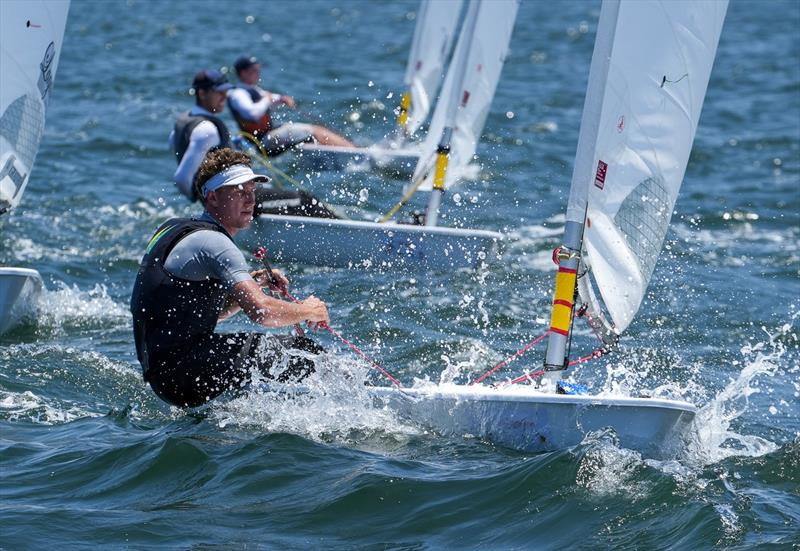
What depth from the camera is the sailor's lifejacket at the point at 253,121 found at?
1000 centimetres

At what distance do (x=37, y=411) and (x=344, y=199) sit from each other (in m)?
4.93

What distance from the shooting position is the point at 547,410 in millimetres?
4547

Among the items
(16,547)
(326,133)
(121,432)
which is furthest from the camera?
(326,133)

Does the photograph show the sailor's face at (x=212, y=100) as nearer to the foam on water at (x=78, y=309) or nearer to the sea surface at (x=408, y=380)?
the sea surface at (x=408, y=380)

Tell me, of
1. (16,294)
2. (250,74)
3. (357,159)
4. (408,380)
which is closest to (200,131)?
(16,294)

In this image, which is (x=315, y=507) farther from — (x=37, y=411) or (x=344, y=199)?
(x=344, y=199)

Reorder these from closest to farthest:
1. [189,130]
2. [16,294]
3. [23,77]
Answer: [16,294], [23,77], [189,130]

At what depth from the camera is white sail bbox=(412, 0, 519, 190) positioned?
8.60 m

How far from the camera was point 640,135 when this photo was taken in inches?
185

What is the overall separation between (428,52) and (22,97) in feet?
18.5

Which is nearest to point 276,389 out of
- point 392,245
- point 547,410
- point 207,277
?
point 207,277

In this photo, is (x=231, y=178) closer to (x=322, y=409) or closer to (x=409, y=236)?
(x=322, y=409)

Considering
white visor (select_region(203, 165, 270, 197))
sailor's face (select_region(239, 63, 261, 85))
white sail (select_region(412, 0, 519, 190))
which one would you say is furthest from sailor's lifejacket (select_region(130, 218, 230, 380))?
sailor's face (select_region(239, 63, 261, 85))

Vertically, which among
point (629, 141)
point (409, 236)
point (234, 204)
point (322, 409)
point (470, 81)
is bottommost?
point (322, 409)
